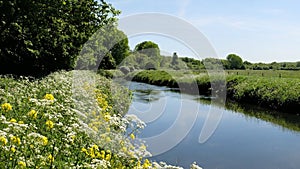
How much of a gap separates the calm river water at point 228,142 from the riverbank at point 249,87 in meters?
2.78

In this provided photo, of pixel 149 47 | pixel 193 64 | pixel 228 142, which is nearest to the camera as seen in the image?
pixel 228 142

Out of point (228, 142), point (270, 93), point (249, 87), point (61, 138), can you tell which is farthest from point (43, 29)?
point (249, 87)

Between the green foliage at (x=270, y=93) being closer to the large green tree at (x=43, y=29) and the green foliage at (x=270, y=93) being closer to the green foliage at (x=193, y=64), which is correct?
the green foliage at (x=193, y=64)

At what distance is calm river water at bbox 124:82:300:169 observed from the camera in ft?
33.3

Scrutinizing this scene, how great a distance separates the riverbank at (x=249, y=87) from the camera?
2075 centimetres

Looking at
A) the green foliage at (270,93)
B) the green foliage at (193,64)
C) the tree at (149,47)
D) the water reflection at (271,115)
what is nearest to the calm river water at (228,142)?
the water reflection at (271,115)

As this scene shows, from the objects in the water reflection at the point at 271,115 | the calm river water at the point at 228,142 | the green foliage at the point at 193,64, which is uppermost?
the green foliage at the point at 193,64

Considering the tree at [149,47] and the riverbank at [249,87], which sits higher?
the tree at [149,47]

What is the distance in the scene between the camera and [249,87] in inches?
1022

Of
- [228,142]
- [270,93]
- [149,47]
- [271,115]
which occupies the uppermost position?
[149,47]

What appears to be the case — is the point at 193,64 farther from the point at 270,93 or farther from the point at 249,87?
the point at 270,93

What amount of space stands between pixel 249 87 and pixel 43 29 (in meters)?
16.4

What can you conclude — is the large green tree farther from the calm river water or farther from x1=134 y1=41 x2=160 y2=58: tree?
the calm river water

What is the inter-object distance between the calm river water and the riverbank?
2783mm
